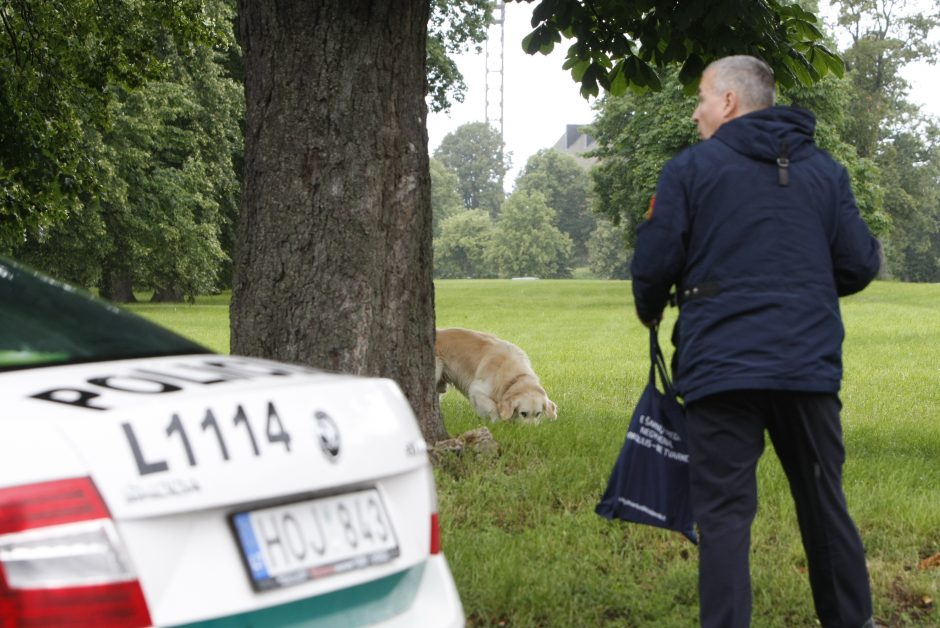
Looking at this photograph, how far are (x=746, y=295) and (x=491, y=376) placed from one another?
18.1ft

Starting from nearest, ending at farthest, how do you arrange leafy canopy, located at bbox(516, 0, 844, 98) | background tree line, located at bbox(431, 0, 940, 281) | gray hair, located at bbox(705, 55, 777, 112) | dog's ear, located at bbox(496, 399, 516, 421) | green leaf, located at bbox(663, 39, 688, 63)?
gray hair, located at bbox(705, 55, 777, 112) < leafy canopy, located at bbox(516, 0, 844, 98) < green leaf, located at bbox(663, 39, 688, 63) < dog's ear, located at bbox(496, 399, 516, 421) < background tree line, located at bbox(431, 0, 940, 281)

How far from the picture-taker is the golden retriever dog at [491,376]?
9.00 meters

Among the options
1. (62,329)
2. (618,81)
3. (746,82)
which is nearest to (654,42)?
(618,81)

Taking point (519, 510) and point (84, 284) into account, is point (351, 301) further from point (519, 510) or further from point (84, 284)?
point (84, 284)

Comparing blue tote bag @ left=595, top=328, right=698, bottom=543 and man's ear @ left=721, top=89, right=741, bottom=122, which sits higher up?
man's ear @ left=721, top=89, right=741, bottom=122

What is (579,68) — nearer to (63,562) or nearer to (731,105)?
(731,105)

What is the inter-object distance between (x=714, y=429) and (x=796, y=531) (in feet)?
7.26

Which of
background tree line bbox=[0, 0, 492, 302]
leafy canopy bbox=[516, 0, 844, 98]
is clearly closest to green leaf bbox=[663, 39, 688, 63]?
leafy canopy bbox=[516, 0, 844, 98]

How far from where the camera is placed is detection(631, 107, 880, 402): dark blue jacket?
12.5 ft

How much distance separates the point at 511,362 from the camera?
9.47 m

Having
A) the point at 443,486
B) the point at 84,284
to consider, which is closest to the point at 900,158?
the point at 84,284

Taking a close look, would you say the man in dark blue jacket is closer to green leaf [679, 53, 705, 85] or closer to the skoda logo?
the skoda logo

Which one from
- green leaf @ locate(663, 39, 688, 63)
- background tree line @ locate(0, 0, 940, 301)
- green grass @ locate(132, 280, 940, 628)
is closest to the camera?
green grass @ locate(132, 280, 940, 628)

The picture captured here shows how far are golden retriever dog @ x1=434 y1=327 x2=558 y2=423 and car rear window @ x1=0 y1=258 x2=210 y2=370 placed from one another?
5905 mm
